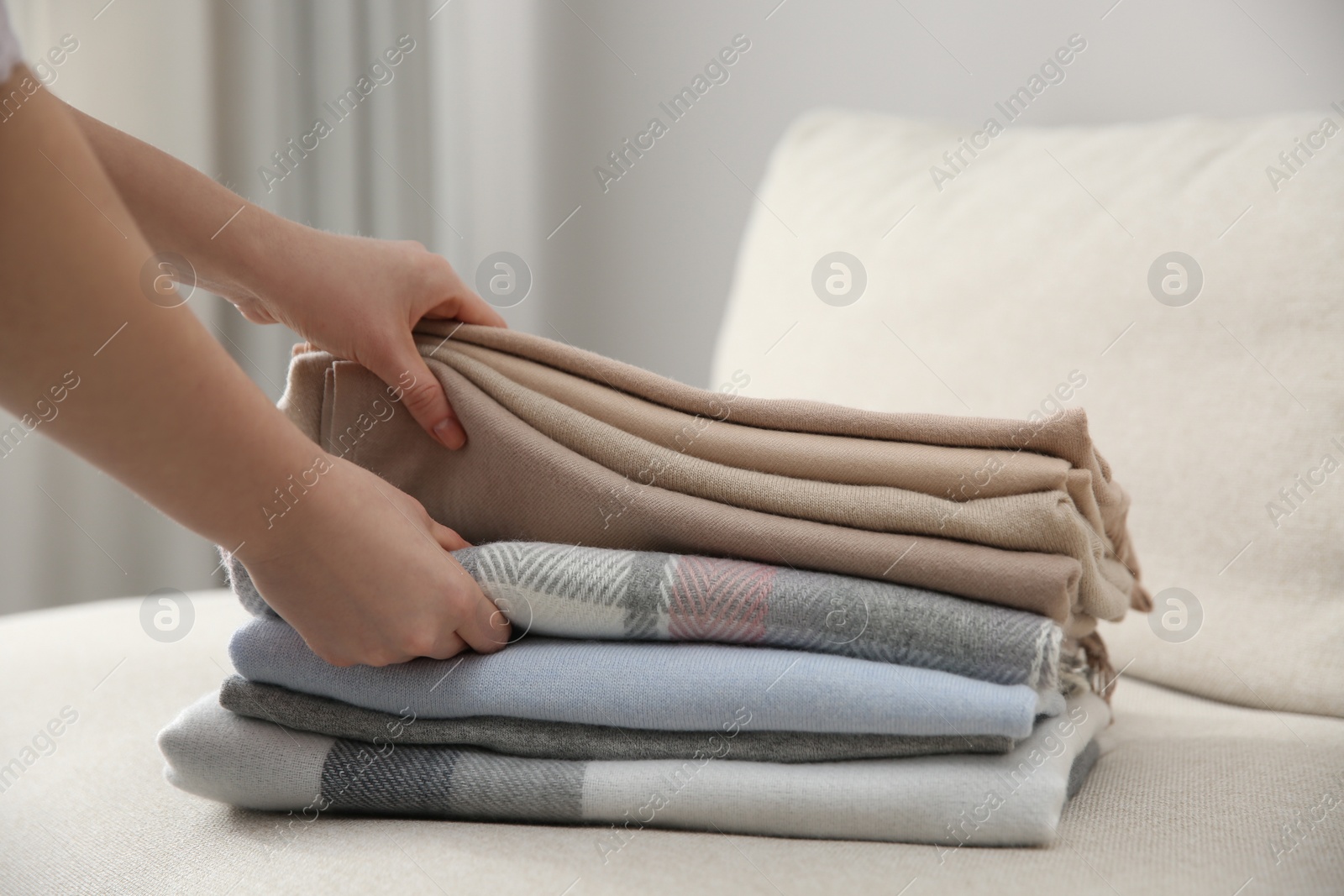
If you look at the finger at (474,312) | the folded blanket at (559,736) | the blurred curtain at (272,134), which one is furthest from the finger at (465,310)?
the blurred curtain at (272,134)

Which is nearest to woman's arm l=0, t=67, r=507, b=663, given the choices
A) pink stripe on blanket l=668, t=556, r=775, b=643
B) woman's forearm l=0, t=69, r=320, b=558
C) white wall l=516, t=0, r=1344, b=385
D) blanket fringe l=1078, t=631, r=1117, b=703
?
woman's forearm l=0, t=69, r=320, b=558

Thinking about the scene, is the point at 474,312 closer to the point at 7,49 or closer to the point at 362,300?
the point at 362,300

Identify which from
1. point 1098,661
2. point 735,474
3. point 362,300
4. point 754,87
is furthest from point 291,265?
point 754,87

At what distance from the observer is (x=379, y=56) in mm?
1726

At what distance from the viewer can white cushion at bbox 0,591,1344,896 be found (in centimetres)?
41

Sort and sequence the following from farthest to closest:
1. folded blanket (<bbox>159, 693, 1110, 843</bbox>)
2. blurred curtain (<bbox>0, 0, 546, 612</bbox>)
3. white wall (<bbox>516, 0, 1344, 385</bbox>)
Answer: blurred curtain (<bbox>0, 0, 546, 612</bbox>) < white wall (<bbox>516, 0, 1344, 385</bbox>) < folded blanket (<bbox>159, 693, 1110, 843</bbox>)

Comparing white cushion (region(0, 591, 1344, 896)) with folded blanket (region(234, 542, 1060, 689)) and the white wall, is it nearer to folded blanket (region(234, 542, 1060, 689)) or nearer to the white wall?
folded blanket (region(234, 542, 1060, 689))

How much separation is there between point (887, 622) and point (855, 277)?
1.73ft

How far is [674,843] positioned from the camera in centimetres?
45

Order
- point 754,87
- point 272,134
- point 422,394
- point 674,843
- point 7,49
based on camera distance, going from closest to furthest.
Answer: point 7,49, point 674,843, point 422,394, point 754,87, point 272,134

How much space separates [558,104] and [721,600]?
57.6 inches

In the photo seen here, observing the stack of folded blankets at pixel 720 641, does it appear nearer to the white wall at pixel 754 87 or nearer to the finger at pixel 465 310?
the finger at pixel 465 310

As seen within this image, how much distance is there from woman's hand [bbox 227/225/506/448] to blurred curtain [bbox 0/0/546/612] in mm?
1006

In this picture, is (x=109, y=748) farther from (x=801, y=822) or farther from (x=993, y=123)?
(x=993, y=123)
